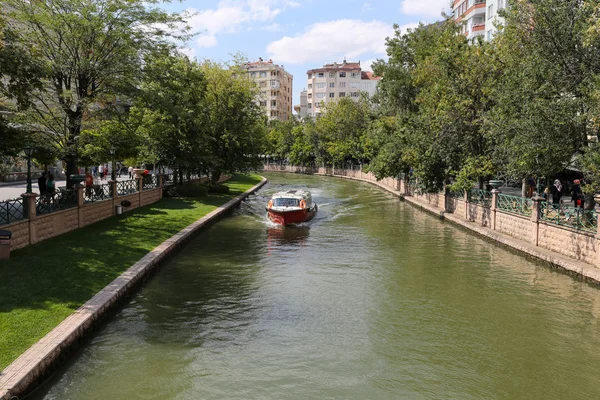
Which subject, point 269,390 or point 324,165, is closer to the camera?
point 269,390

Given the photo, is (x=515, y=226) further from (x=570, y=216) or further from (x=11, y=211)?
(x=11, y=211)

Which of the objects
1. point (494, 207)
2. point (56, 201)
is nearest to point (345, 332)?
point (56, 201)

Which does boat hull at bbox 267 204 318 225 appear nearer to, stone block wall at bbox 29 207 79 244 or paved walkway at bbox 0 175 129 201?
stone block wall at bbox 29 207 79 244

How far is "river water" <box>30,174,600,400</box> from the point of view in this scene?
9.57m

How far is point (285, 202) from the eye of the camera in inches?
1176

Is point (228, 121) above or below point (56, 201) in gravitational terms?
above

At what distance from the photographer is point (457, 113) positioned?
93.3 ft

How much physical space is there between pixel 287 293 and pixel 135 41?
15.0 metres

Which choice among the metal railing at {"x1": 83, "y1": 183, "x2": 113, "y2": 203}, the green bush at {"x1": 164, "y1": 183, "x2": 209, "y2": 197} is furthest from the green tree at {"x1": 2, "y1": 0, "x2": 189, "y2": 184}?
the green bush at {"x1": 164, "y1": 183, "x2": 209, "y2": 197}

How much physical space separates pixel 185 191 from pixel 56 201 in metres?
17.6

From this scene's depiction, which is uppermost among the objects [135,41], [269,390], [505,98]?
[135,41]

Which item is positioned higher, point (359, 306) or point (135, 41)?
point (135, 41)

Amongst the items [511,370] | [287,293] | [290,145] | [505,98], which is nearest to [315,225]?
[505,98]

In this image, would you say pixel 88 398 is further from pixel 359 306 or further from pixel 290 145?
pixel 290 145
